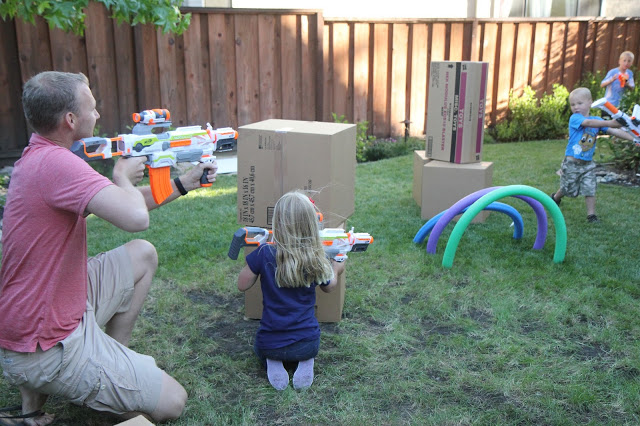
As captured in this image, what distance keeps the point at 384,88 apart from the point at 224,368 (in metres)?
7.34

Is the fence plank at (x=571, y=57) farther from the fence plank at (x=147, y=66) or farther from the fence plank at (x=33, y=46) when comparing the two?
the fence plank at (x=33, y=46)

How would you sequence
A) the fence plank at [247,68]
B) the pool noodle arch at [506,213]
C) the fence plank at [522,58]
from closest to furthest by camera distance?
1. the pool noodle arch at [506,213]
2. the fence plank at [247,68]
3. the fence plank at [522,58]

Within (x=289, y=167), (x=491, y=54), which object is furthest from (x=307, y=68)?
(x=289, y=167)

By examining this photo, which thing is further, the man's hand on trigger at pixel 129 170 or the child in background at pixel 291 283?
the child in background at pixel 291 283

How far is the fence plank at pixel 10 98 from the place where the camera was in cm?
731

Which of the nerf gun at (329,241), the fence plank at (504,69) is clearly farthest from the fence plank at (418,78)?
the nerf gun at (329,241)

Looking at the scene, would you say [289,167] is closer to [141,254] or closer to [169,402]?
[141,254]

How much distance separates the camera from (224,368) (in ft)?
10.7

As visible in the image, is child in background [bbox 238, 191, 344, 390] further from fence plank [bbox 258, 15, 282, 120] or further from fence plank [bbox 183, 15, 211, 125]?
fence plank [bbox 258, 15, 282, 120]

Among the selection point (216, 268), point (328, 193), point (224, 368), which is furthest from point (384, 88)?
point (224, 368)

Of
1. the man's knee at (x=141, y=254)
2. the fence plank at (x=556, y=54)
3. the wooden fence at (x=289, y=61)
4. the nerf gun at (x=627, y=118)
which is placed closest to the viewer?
the man's knee at (x=141, y=254)

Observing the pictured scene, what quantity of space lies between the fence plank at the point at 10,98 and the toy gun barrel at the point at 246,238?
5.61 metres

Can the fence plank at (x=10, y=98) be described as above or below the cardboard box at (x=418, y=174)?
above

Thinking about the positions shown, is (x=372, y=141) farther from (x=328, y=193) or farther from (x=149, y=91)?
(x=328, y=193)
